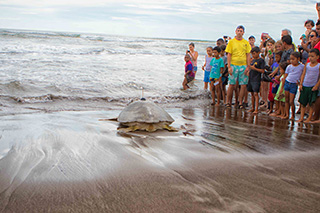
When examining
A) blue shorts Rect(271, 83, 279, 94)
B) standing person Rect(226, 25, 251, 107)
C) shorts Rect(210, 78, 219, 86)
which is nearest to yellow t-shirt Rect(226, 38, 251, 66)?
standing person Rect(226, 25, 251, 107)

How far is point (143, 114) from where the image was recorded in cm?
469

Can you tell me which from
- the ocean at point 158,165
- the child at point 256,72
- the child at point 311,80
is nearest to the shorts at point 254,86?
the child at point 256,72

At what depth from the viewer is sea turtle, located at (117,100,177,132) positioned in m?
4.62

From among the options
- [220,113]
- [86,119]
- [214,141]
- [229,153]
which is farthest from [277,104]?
[86,119]

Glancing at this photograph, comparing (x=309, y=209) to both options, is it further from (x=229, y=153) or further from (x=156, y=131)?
(x=156, y=131)

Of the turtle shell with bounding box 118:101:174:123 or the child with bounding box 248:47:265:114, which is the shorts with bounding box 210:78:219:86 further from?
the turtle shell with bounding box 118:101:174:123

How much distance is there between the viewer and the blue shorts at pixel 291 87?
6175 mm

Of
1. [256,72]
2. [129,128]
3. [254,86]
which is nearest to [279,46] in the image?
[256,72]

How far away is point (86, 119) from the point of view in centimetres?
549

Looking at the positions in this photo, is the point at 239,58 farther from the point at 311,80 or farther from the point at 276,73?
the point at 311,80

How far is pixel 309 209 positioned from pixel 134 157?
1816 millimetres

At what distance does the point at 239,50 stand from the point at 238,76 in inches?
26.0

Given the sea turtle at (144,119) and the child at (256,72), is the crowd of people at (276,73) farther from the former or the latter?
the sea turtle at (144,119)

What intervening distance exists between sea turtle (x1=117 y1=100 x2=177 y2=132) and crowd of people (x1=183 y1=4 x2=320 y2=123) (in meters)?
3.01
